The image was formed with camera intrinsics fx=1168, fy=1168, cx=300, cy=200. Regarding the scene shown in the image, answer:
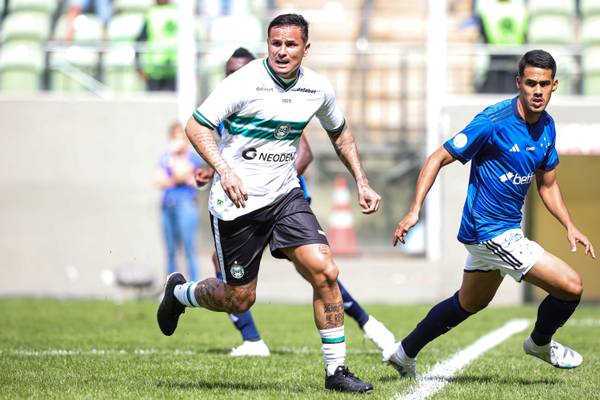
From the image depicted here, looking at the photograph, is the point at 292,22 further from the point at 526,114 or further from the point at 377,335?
the point at 377,335

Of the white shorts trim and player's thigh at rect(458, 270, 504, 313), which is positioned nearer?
the white shorts trim

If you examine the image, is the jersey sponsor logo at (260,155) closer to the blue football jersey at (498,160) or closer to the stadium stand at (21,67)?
the blue football jersey at (498,160)

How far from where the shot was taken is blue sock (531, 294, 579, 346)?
718 cm

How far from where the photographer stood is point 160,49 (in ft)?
54.7

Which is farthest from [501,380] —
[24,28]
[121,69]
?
[24,28]

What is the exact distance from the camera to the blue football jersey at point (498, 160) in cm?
699

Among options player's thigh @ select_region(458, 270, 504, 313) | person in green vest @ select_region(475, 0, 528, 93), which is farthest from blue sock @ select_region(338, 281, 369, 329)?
person in green vest @ select_region(475, 0, 528, 93)

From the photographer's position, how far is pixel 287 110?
6.90 metres

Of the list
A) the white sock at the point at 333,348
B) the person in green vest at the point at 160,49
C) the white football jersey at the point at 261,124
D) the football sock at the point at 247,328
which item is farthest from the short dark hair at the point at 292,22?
the person in green vest at the point at 160,49

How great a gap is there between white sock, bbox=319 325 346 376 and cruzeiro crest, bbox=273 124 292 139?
3.85 feet

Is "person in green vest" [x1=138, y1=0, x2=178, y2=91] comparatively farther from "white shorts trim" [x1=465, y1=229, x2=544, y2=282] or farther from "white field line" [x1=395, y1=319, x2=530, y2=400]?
"white shorts trim" [x1=465, y1=229, x2=544, y2=282]

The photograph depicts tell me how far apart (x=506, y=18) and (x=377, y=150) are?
263cm

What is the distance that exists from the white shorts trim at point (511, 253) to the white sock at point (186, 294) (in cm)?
182

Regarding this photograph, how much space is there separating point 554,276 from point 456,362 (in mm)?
1916
